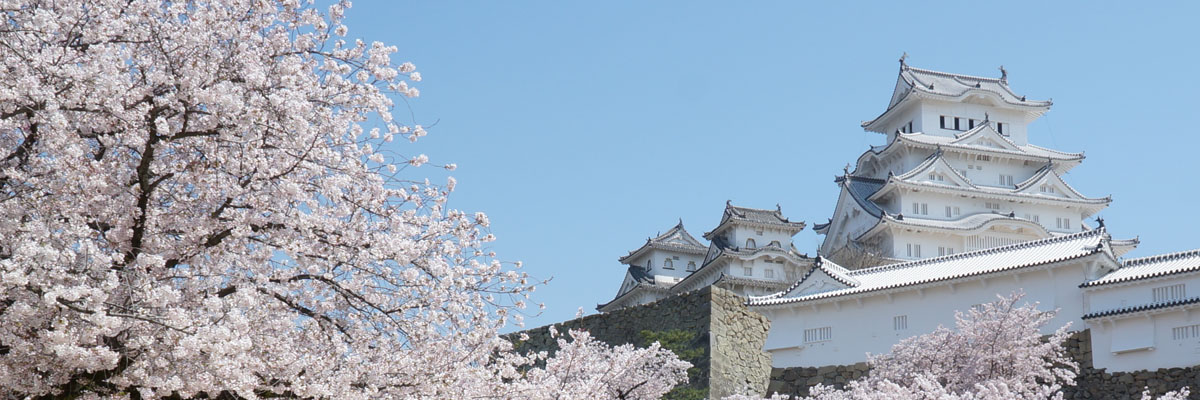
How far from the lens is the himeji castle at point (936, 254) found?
17.7m

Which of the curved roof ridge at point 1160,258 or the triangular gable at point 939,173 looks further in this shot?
the triangular gable at point 939,173

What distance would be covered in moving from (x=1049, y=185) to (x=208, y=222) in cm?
3744

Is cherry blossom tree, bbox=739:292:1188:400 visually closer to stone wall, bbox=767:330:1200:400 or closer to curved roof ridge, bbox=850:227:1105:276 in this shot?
stone wall, bbox=767:330:1200:400

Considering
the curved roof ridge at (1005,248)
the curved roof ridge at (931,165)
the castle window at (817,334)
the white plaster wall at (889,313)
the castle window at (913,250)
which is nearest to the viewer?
the white plaster wall at (889,313)

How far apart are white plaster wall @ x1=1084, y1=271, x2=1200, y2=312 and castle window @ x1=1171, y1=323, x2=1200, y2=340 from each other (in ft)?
1.52

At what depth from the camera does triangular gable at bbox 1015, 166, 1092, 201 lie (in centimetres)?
3994

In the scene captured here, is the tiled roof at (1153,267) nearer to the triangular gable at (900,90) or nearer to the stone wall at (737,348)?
the stone wall at (737,348)

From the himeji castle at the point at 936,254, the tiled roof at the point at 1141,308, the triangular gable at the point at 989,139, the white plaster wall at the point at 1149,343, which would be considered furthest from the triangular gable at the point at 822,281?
the triangular gable at the point at 989,139

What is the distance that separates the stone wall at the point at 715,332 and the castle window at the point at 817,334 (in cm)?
133

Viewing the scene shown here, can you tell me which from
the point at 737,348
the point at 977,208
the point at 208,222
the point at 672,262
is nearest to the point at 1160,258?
the point at 737,348

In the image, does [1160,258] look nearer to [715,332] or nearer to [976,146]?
[715,332]

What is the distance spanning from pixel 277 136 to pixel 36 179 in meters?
1.28

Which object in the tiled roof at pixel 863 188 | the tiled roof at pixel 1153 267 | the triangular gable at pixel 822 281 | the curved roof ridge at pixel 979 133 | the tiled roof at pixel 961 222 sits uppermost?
the curved roof ridge at pixel 979 133

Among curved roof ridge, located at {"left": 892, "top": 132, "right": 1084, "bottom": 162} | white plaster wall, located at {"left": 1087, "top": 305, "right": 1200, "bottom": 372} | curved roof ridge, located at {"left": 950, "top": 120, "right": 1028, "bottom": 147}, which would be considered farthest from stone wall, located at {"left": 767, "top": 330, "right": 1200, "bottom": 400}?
curved roof ridge, located at {"left": 950, "top": 120, "right": 1028, "bottom": 147}
